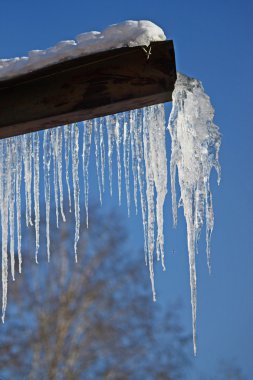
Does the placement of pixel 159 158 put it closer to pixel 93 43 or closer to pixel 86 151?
pixel 86 151

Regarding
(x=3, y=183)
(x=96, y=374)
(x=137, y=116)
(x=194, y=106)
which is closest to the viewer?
(x=194, y=106)

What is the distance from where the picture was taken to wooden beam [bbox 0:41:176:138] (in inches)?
78.2

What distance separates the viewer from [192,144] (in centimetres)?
247

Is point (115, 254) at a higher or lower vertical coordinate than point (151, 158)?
higher

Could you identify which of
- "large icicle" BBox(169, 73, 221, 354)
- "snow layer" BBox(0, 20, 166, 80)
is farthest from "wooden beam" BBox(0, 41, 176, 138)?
"large icicle" BBox(169, 73, 221, 354)

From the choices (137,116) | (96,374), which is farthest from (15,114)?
(96,374)

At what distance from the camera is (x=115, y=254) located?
11547 mm

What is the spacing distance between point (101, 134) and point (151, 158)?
24 cm

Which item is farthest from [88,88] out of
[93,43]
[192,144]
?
[192,144]

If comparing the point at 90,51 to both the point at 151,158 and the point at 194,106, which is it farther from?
the point at 151,158

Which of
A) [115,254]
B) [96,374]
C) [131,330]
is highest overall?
[115,254]

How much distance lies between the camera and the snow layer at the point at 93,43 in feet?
6.40

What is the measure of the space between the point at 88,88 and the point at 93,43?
0.16 metres

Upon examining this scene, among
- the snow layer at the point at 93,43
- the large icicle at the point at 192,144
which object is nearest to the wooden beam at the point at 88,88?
the snow layer at the point at 93,43
